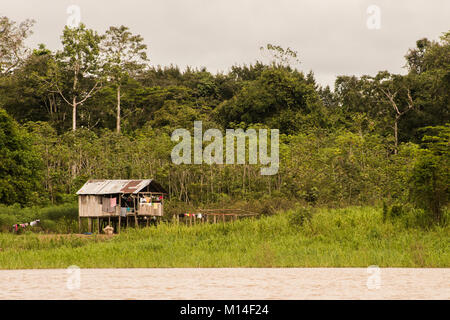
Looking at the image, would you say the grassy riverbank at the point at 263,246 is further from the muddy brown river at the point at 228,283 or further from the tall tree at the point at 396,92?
the tall tree at the point at 396,92

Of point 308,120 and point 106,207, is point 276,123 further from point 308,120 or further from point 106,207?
point 106,207

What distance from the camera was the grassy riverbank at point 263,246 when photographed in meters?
15.9

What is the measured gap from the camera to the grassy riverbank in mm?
15883

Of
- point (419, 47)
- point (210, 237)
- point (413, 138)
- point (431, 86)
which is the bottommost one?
point (210, 237)

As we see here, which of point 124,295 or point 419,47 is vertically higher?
point 419,47

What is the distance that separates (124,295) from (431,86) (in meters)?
34.2

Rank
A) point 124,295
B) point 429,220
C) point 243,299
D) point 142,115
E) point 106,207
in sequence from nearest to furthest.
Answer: point 243,299
point 124,295
point 429,220
point 106,207
point 142,115

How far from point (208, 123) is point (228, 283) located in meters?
27.6

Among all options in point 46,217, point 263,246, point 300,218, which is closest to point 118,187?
point 46,217

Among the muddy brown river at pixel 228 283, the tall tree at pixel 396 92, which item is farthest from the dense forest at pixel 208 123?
the muddy brown river at pixel 228 283

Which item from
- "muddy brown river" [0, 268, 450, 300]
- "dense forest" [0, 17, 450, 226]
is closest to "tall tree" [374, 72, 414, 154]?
"dense forest" [0, 17, 450, 226]

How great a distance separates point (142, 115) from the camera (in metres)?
46.8

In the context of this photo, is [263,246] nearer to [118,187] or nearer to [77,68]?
[118,187]

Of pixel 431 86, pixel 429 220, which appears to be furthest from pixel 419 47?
pixel 429 220
